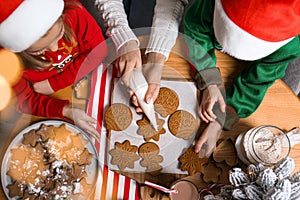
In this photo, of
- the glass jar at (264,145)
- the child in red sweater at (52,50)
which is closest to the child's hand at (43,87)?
the child in red sweater at (52,50)

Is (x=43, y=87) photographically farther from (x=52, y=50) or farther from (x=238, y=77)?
(x=238, y=77)

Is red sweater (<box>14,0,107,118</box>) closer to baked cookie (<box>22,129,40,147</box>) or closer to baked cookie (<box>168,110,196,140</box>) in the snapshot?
baked cookie (<box>22,129,40,147</box>)

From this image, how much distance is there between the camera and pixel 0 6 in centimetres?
70

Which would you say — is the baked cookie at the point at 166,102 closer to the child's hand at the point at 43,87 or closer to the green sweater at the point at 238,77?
the green sweater at the point at 238,77

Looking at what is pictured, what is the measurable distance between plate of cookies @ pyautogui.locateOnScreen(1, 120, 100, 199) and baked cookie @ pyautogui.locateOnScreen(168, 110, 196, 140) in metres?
0.17

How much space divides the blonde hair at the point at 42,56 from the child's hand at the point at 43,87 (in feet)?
0.13

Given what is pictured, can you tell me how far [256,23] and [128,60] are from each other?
0.32 m

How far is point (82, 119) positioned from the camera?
33.5 inches

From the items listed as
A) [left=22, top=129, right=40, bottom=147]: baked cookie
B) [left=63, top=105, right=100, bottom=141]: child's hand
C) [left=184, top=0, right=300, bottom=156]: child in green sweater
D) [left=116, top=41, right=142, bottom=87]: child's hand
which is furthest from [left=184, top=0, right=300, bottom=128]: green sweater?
[left=22, top=129, right=40, bottom=147]: baked cookie

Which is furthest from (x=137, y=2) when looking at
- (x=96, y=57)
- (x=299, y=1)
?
(x=299, y=1)

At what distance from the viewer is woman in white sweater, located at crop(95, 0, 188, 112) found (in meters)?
0.87

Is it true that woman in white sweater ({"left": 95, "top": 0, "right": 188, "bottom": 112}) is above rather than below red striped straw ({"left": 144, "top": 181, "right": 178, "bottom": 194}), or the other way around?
above

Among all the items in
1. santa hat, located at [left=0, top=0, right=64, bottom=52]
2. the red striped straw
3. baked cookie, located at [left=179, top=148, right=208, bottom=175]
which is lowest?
the red striped straw

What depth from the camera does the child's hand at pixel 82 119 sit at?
844mm
